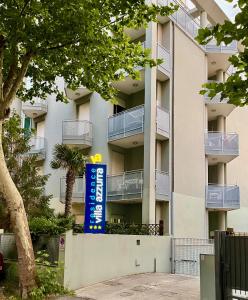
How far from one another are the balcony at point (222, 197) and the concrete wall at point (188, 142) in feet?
1.86

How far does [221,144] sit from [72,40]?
48.8ft

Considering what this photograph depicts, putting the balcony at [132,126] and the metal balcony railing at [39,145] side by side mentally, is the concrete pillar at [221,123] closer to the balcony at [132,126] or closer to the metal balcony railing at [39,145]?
the balcony at [132,126]

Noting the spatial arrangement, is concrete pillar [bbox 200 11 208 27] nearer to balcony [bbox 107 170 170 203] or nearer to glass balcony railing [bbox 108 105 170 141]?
glass balcony railing [bbox 108 105 170 141]

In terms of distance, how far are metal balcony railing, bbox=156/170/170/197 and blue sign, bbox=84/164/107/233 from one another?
5497 millimetres

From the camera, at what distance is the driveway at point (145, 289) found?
44.2ft

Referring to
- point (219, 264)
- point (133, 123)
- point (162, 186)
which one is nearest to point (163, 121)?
point (133, 123)

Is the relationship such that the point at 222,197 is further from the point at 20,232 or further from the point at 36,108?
the point at 20,232

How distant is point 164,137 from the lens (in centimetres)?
2306

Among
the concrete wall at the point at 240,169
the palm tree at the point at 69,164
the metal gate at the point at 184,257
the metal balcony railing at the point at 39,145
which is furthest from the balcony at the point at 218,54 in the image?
the metal gate at the point at 184,257

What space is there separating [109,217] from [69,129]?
242 inches

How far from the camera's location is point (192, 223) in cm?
2439

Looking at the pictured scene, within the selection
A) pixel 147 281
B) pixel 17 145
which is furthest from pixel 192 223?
pixel 17 145

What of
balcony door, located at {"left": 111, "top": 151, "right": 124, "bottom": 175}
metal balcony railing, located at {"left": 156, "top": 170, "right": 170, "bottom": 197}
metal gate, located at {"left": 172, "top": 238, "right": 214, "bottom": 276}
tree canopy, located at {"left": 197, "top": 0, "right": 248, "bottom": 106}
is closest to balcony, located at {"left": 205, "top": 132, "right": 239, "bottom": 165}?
metal balcony railing, located at {"left": 156, "top": 170, "right": 170, "bottom": 197}

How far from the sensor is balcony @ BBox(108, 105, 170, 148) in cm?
2244
